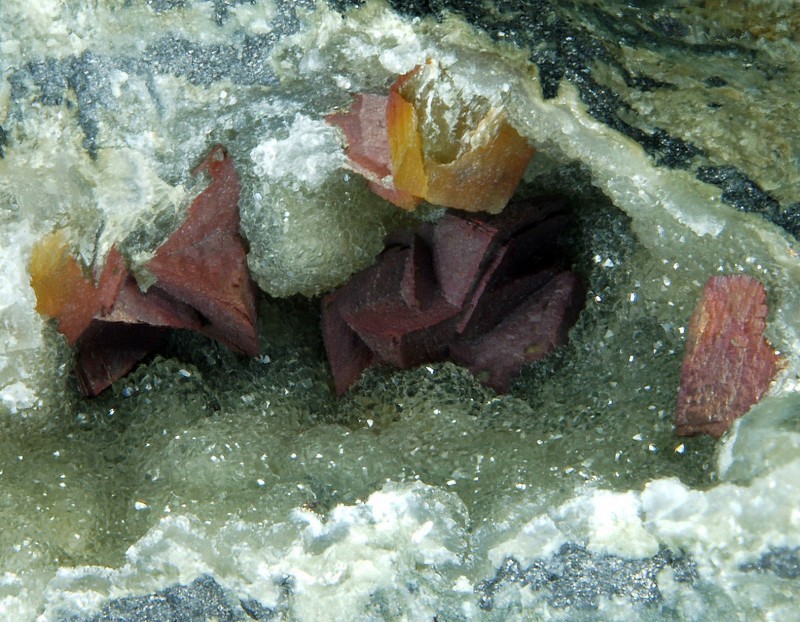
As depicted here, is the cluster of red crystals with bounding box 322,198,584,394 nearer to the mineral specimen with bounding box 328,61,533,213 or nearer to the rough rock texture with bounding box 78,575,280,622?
the mineral specimen with bounding box 328,61,533,213

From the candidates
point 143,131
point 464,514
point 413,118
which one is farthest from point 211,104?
point 464,514

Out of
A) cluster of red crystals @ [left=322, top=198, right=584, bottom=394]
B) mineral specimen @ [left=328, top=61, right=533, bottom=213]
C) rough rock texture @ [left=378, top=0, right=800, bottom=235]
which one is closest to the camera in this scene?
rough rock texture @ [left=378, top=0, right=800, bottom=235]

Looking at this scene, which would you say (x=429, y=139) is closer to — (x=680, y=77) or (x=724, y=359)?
(x=680, y=77)

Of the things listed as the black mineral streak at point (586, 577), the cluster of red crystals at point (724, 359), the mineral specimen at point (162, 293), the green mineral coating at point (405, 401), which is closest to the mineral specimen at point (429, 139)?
the green mineral coating at point (405, 401)

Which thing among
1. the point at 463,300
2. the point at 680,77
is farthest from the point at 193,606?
the point at 680,77

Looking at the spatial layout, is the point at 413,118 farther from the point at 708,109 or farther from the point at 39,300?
the point at 39,300

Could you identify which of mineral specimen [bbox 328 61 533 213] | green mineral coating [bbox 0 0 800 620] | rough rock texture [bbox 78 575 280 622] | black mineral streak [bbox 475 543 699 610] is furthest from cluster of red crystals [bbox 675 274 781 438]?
rough rock texture [bbox 78 575 280 622]
